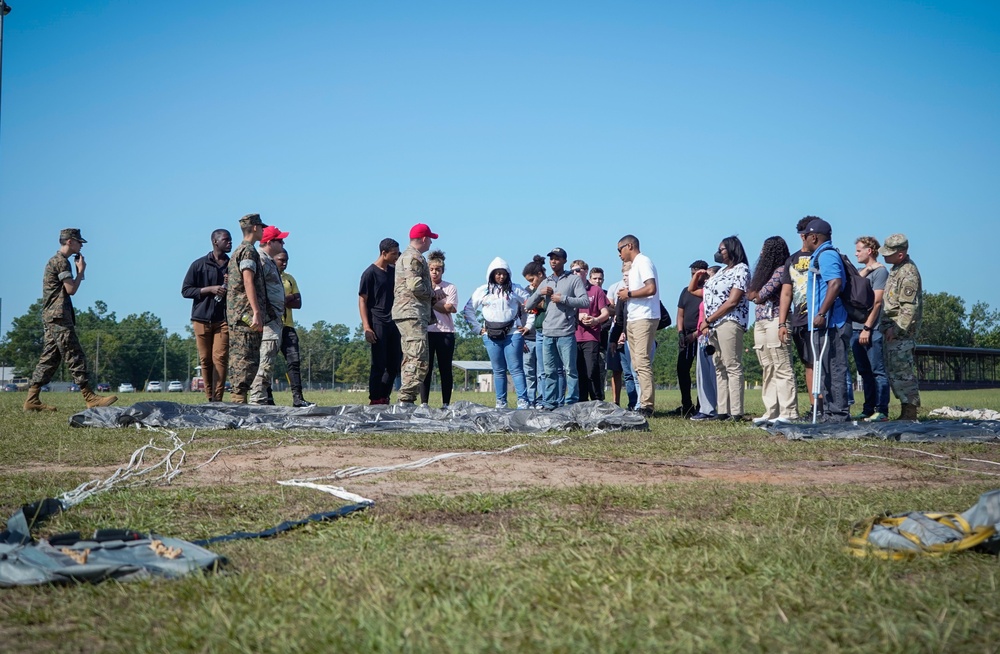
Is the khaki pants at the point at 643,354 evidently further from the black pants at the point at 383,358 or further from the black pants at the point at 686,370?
the black pants at the point at 383,358

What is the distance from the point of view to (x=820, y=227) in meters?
9.08

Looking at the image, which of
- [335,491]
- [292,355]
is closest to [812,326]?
[335,491]

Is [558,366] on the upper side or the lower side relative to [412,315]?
lower

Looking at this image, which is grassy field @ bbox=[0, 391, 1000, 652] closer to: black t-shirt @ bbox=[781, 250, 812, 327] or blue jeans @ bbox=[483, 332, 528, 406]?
black t-shirt @ bbox=[781, 250, 812, 327]

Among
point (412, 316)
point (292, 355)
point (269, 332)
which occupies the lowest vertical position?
point (292, 355)

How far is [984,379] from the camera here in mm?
57469

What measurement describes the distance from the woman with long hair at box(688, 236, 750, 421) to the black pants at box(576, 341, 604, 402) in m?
2.29

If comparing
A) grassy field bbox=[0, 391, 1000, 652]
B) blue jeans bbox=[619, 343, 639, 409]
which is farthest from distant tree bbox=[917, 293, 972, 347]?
grassy field bbox=[0, 391, 1000, 652]

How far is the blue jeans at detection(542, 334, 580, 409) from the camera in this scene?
1081 centimetres

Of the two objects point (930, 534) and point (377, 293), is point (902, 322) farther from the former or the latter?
point (930, 534)

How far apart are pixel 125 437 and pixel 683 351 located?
7.10m

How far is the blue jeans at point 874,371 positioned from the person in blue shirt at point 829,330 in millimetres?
1366

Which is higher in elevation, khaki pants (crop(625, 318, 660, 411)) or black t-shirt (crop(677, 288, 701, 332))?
black t-shirt (crop(677, 288, 701, 332))

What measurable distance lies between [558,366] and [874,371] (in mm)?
3683
